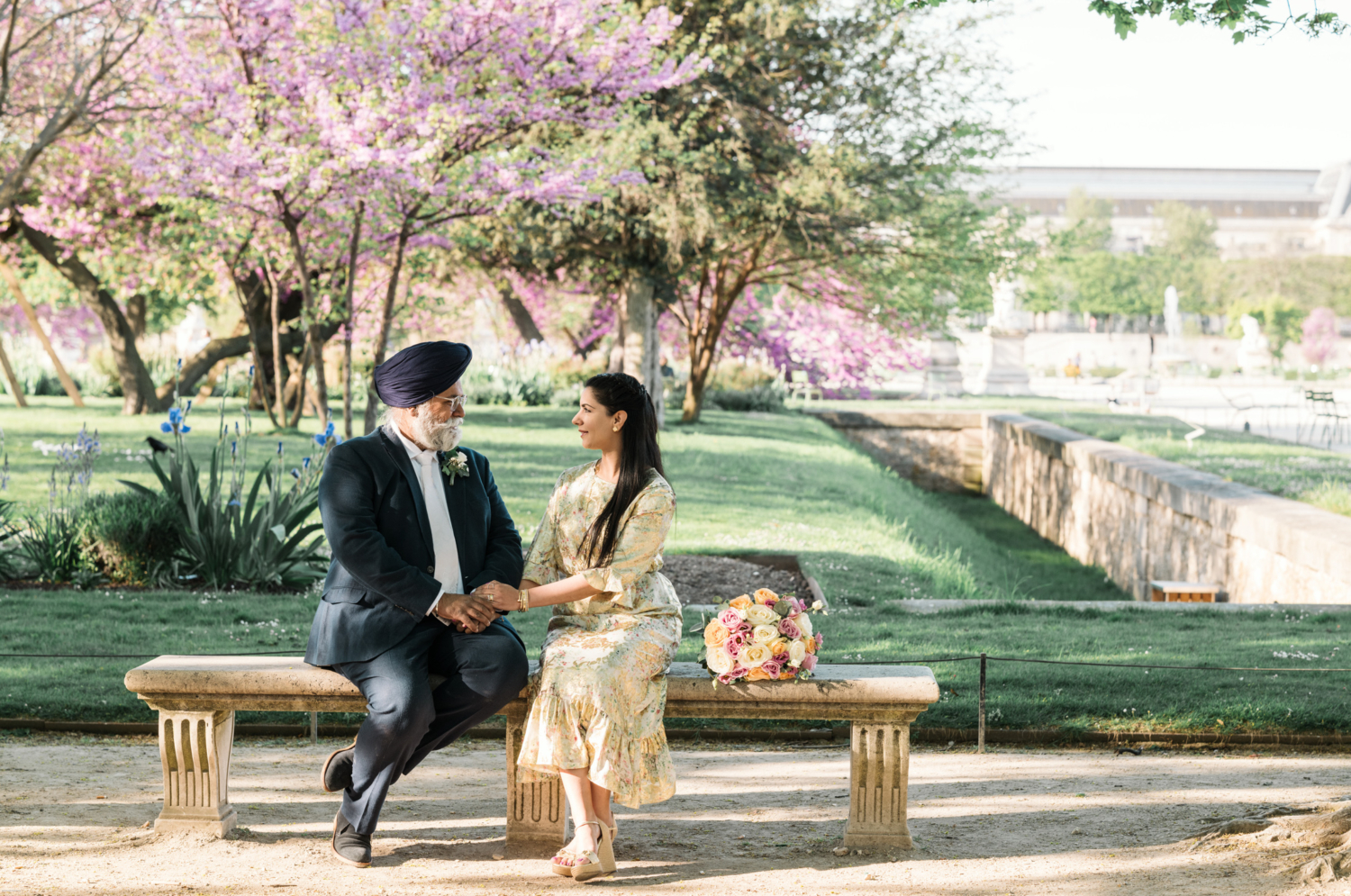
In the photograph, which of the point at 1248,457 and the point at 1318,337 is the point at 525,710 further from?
the point at 1318,337

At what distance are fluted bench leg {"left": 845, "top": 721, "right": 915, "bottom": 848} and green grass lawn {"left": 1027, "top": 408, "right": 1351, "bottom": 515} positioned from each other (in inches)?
305

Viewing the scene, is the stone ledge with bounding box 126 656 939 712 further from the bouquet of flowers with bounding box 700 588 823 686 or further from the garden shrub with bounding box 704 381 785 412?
the garden shrub with bounding box 704 381 785 412

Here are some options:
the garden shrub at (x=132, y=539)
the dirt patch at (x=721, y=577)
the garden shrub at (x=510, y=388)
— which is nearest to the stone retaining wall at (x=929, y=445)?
the garden shrub at (x=510, y=388)

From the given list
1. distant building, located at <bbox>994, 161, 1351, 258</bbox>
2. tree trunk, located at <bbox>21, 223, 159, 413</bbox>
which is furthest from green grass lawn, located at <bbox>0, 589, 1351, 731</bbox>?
distant building, located at <bbox>994, 161, 1351, 258</bbox>

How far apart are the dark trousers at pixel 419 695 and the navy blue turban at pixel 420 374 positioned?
0.67 m

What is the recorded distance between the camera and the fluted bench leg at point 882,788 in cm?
390

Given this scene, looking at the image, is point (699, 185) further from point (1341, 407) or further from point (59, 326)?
point (59, 326)

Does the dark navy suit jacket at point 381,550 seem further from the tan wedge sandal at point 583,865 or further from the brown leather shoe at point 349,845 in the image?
the tan wedge sandal at point 583,865

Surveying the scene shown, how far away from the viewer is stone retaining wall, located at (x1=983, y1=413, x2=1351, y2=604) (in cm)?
905

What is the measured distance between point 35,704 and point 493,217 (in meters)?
12.2

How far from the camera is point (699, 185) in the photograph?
1677 centimetres

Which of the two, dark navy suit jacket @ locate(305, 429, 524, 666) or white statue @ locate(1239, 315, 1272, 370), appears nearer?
dark navy suit jacket @ locate(305, 429, 524, 666)

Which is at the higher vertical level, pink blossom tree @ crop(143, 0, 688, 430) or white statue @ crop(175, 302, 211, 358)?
pink blossom tree @ crop(143, 0, 688, 430)

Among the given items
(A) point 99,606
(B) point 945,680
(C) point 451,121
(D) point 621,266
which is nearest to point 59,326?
(D) point 621,266
